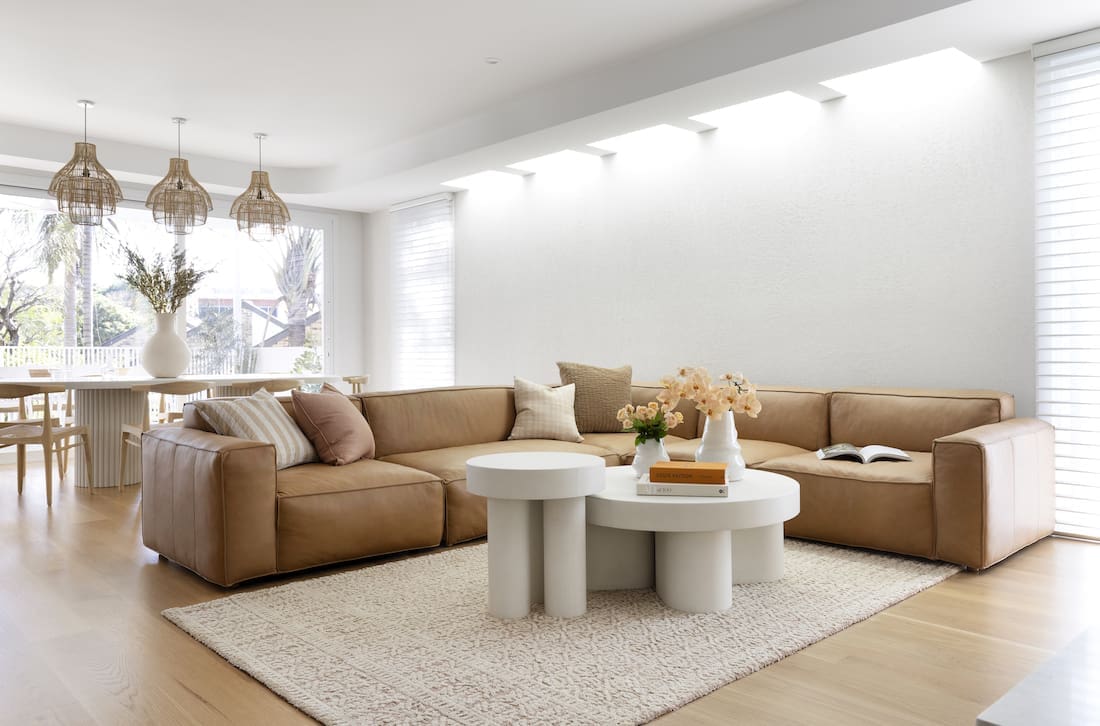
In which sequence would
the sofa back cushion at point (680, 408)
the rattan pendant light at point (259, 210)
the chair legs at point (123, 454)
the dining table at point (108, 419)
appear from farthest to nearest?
1. the rattan pendant light at point (259, 210)
2. the dining table at point (108, 419)
3. the chair legs at point (123, 454)
4. the sofa back cushion at point (680, 408)

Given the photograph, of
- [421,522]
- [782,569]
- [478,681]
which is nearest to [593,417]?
[421,522]

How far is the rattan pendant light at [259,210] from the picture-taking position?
6.25 meters

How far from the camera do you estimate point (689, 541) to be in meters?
2.88

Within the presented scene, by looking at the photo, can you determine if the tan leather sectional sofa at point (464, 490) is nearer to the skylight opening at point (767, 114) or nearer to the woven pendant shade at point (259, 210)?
the skylight opening at point (767, 114)

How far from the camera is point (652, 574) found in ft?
10.5

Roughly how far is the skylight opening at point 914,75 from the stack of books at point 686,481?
273 cm

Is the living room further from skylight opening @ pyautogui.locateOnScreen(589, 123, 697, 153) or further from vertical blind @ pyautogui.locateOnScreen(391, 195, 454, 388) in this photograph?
vertical blind @ pyautogui.locateOnScreen(391, 195, 454, 388)

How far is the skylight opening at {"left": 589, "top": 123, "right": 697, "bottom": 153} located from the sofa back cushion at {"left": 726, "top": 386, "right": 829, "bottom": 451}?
1.98m

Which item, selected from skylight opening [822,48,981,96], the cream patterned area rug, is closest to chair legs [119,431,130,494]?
the cream patterned area rug

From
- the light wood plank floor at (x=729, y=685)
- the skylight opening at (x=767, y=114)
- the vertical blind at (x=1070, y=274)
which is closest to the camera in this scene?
the light wood plank floor at (x=729, y=685)

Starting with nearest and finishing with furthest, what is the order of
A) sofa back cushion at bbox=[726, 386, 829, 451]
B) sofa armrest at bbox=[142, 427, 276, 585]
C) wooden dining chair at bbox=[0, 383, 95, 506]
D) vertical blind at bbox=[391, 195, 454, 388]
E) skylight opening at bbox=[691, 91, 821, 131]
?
sofa armrest at bbox=[142, 427, 276, 585] < sofa back cushion at bbox=[726, 386, 829, 451] < wooden dining chair at bbox=[0, 383, 95, 506] < skylight opening at bbox=[691, 91, 821, 131] < vertical blind at bbox=[391, 195, 454, 388]

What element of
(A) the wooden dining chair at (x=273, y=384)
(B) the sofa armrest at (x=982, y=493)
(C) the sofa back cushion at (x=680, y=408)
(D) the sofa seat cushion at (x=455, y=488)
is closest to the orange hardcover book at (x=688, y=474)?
(D) the sofa seat cushion at (x=455, y=488)

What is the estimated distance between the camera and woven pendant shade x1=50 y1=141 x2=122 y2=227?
17.6ft

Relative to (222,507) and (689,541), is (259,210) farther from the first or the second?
(689,541)
